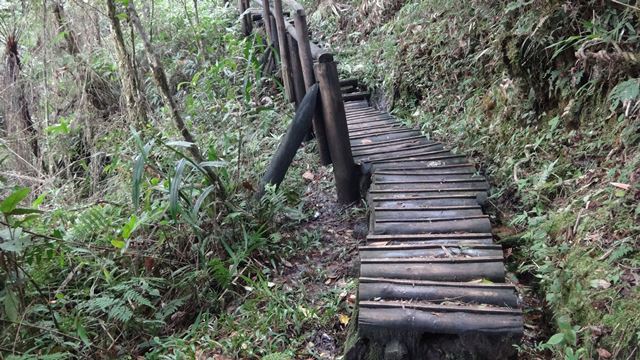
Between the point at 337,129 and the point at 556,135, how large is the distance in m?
2.00

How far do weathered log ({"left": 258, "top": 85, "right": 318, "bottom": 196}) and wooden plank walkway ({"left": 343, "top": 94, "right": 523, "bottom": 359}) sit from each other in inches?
35.0

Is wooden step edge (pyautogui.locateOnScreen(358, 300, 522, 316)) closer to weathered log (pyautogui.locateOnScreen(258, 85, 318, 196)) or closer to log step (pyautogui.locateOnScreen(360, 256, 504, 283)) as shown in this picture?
log step (pyautogui.locateOnScreen(360, 256, 504, 283))

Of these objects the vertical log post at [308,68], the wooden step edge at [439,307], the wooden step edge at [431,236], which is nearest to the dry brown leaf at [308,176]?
the vertical log post at [308,68]

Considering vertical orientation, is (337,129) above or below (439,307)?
above

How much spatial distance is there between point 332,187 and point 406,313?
311cm

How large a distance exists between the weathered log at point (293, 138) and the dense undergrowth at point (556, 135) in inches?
66.1

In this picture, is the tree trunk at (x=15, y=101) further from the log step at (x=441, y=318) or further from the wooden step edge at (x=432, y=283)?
the log step at (x=441, y=318)

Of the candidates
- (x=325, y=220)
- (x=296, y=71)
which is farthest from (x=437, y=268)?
(x=296, y=71)

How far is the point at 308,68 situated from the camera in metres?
5.81

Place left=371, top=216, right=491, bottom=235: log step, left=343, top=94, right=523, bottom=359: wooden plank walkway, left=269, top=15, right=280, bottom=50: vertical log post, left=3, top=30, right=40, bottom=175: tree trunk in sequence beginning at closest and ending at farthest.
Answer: left=343, top=94, right=523, bottom=359: wooden plank walkway, left=371, top=216, right=491, bottom=235: log step, left=269, top=15, right=280, bottom=50: vertical log post, left=3, top=30, right=40, bottom=175: tree trunk

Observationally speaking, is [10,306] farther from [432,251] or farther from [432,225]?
[432,225]

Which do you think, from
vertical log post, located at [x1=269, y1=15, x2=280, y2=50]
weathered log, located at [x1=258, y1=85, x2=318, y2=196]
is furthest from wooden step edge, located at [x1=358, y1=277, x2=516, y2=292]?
vertical log post, located at [x1=269, y1=15, x2=280, y2=50]

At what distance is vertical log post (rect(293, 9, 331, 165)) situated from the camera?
545cm

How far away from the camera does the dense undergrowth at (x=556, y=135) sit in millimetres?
2814
